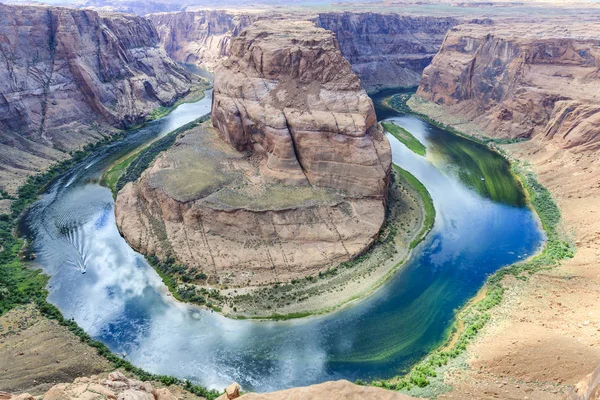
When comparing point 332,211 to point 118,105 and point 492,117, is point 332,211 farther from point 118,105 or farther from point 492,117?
point 118,105

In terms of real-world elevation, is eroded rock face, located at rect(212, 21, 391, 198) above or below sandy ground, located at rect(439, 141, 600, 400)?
above

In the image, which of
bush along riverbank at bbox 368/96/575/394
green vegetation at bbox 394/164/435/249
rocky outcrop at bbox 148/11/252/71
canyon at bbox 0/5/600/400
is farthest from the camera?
rocky outcrop at bbox 148/11/252/71

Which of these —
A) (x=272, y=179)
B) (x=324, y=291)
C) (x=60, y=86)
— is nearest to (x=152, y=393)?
(x=324, y=291)

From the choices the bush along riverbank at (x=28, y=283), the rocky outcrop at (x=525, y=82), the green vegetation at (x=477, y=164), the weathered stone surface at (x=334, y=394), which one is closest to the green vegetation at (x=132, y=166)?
the bush along riverbank at (x=28, y=283)

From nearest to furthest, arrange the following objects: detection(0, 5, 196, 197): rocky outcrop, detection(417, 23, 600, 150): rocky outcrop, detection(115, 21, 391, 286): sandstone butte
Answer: detection(115, 21, 391, 286): sandstone butte, detection(0, 5, 196, 197): rocky outcrop, detection(417, 23, 600, 150): rocky outcrop

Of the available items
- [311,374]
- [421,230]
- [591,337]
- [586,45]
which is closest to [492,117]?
[586,45]

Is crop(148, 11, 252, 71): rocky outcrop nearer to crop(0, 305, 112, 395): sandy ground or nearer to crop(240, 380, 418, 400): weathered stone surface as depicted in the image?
crop(0, 305, 112, 395): sandy ground

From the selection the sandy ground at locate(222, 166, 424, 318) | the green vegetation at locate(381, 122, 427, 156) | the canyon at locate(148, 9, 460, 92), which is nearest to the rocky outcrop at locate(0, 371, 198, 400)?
the sandy ground at locate(222, 166, 424, 318)

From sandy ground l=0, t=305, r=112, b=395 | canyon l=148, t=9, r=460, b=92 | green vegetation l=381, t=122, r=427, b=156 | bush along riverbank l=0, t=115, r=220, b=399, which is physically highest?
canyon l=148, t=9, r=460, b=92
